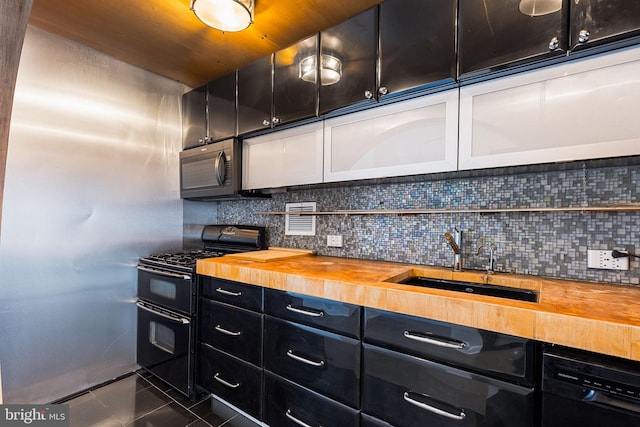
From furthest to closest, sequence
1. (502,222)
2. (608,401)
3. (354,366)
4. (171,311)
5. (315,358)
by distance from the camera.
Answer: (171,311), (502,222), (315,358), (354,366), (608,401)

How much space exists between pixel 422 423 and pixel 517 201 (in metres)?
1.13

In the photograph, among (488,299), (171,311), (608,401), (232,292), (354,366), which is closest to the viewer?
(608,401)

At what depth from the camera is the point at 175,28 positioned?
1853mm

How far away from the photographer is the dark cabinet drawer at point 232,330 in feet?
5.11

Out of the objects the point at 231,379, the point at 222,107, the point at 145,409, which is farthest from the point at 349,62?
the point at 145,409

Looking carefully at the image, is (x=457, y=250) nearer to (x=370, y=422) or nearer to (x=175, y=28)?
(x=370, y=422)

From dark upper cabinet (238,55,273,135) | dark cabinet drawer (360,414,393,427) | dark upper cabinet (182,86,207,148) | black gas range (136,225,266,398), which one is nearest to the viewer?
dark cabinet drawer (360,414,393,427)

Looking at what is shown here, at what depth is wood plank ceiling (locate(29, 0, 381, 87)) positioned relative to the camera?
1.65m

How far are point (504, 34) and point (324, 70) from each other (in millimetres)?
898

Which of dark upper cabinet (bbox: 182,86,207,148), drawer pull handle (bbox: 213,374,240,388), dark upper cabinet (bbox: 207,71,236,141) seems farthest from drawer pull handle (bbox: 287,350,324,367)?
dark upper cabinet (bbox: 182,86,207,148)

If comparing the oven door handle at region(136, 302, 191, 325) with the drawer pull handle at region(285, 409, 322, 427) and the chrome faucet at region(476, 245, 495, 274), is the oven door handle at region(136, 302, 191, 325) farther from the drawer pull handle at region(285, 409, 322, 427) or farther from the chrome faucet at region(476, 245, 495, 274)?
the chrome faucet at region(476, 245, 495, 274)

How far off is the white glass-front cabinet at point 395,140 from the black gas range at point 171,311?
108 centimetres

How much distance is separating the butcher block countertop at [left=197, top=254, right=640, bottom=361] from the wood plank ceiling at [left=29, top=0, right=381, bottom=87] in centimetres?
148

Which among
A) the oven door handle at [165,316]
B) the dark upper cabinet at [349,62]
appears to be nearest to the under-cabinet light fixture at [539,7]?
the dark upper cabinet at [349,62]
